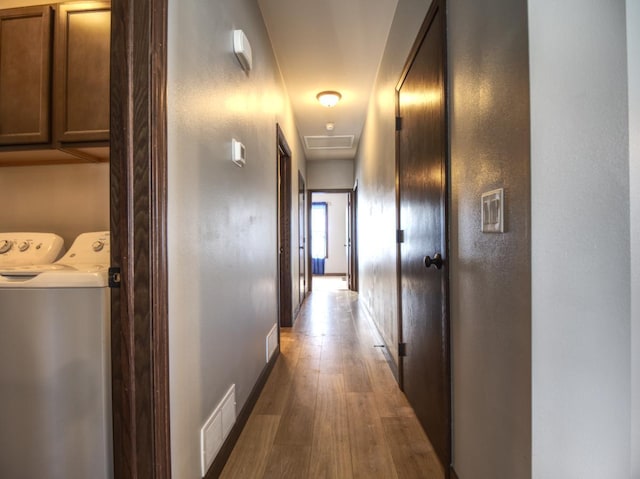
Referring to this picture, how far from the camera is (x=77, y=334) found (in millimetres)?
999

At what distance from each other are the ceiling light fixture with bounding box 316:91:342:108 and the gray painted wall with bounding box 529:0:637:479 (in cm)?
296

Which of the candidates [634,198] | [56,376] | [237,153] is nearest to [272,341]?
[237,153]

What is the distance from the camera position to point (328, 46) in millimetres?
2635

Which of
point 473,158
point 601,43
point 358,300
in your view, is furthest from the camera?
point 358,300

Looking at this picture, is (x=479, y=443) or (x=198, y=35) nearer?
(x=479, y=443)

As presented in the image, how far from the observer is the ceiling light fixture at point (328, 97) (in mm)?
3490

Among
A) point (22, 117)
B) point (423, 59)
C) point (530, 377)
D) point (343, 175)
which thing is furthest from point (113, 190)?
point (343, 175)

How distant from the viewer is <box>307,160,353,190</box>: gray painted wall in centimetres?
612


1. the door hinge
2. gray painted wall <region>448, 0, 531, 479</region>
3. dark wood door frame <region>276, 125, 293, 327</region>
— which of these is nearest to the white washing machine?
the door hinge

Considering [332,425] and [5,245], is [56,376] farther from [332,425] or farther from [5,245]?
[332,425]

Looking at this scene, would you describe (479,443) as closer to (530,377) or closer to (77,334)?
(530,377)

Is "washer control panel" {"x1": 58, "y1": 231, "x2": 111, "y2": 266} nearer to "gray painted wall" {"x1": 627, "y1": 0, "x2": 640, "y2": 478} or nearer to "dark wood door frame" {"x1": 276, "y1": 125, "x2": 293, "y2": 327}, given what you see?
"gray painted wall" {"x1": 627, "y1": 0, "x2": 640, "y2": 478}

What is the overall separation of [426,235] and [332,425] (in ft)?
3.69

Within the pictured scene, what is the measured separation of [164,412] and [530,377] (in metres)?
1.01
